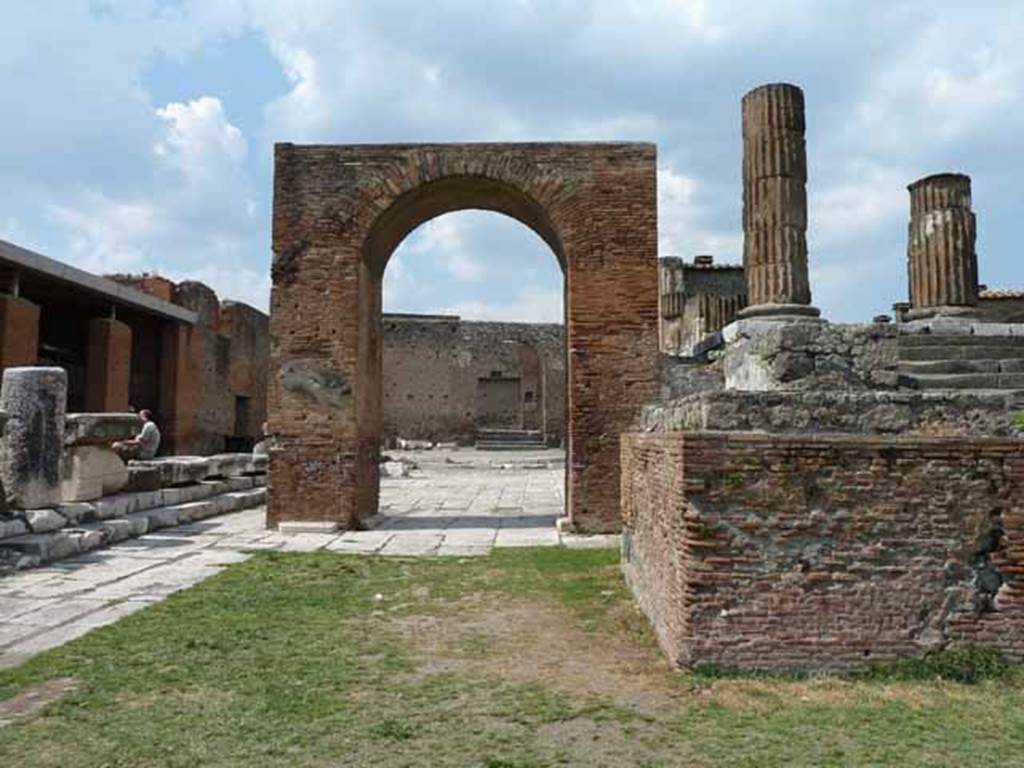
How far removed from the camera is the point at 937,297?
24.7 ft

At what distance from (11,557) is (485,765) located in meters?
6.10

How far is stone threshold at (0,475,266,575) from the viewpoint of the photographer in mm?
7785

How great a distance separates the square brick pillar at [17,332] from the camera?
12.8 m

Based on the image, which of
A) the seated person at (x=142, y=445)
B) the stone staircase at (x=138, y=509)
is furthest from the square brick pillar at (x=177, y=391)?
the seated person at (x=142, y=445)

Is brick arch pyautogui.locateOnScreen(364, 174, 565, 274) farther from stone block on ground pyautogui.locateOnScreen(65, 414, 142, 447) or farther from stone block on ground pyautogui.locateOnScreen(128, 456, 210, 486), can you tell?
stone block on ground pyautogui.locateOnScreen(128, 456, 210, 486)

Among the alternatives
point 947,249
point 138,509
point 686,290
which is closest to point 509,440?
point 686,290

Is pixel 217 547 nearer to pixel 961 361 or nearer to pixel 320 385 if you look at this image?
pixel 320 385

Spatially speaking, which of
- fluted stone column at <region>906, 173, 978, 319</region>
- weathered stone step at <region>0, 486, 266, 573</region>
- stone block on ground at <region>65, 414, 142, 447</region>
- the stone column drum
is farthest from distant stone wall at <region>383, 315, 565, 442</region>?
fluted stone column at <region>906, 173, 978, 319</region>

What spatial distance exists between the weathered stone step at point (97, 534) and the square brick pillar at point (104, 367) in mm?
4529

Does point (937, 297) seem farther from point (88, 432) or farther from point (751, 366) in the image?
point (88, 432)

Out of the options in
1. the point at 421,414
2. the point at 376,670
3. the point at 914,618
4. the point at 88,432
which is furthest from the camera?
the point at 421,414

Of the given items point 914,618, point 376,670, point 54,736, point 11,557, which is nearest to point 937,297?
point 914,618

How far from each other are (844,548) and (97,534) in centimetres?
758

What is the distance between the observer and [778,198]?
7359mm
